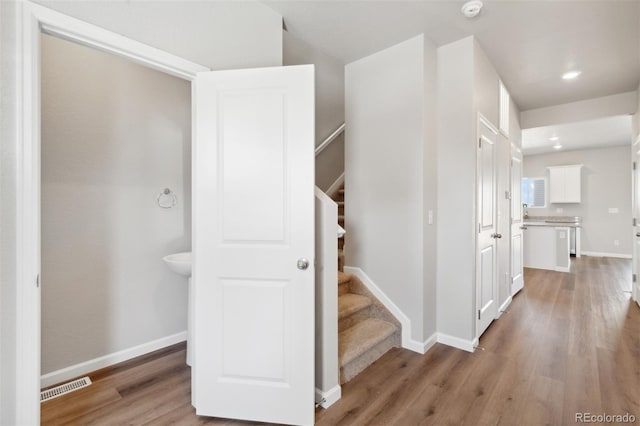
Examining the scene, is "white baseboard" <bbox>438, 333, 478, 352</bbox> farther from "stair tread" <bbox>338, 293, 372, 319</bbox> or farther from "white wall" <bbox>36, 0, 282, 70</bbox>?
"white wall" <bbox>36, 0, 282, 70</bbox>

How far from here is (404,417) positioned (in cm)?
176

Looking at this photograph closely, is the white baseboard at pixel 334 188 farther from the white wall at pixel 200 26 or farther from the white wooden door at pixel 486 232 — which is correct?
the white wall at pixel 200 26

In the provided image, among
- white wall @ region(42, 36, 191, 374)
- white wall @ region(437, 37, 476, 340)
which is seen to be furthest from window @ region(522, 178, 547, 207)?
A: white wall @ region(42, 36, 191, 374)

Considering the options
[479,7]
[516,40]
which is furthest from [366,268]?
[516,40]

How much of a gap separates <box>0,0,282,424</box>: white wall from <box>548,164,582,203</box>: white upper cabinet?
8719mm

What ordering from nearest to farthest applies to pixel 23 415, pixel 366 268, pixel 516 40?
pixel 23 415, pixel 516 40, pixel 366 268

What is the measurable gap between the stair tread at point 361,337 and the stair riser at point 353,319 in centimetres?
3

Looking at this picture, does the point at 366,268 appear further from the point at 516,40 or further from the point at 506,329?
the point at 516,40

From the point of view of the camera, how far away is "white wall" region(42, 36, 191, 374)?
208 cm

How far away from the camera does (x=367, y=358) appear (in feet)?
7.70

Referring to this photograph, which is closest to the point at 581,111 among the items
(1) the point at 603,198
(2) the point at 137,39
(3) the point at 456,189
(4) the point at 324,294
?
(3) the point at 456,189

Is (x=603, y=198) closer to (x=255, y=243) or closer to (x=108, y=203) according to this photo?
(x=255, y=243)

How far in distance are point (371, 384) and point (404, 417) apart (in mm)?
363

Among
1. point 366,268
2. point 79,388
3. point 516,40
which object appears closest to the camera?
point 79,388
